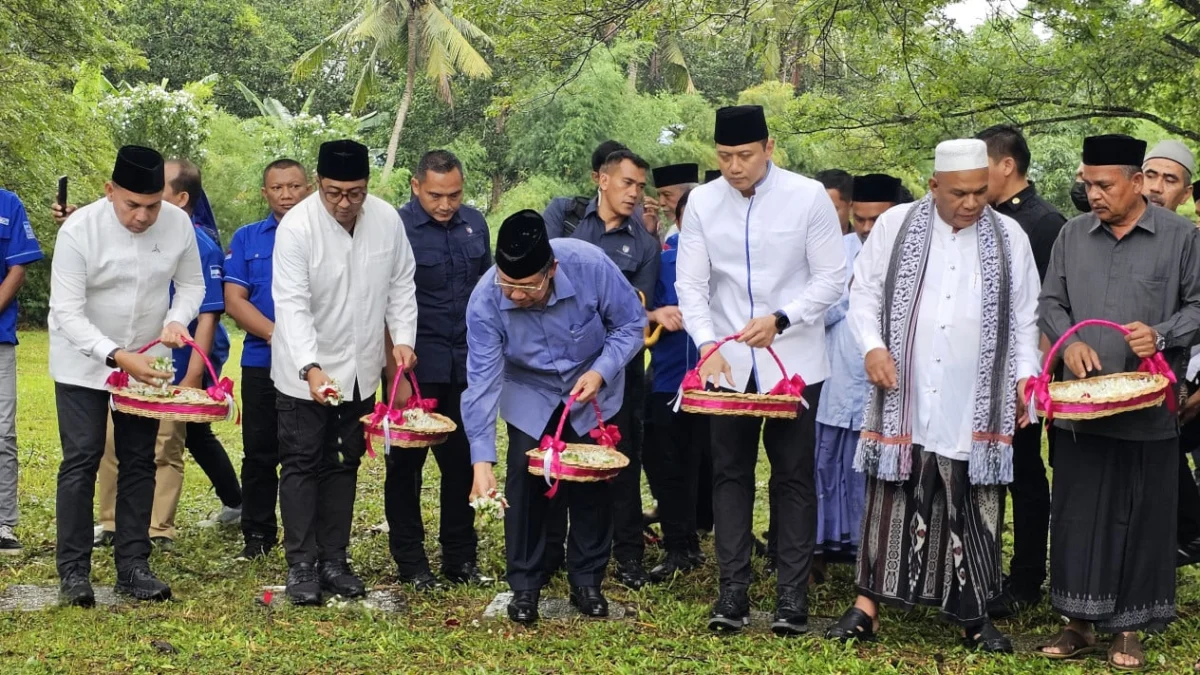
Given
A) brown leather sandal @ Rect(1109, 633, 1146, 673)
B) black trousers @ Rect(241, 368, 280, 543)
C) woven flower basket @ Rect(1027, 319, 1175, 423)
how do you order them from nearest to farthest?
woven flower basket @ Rect(1027, 319, 1175, 423)
brown leather sandal @ Rect(1109, 633, 1146, 673)
black trousers @ Rect(241, 368, 280, 543)

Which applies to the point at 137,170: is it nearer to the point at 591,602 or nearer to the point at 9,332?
the point at 9,332

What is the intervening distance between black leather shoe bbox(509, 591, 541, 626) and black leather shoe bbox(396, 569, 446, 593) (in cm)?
83

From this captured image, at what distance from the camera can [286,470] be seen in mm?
7121

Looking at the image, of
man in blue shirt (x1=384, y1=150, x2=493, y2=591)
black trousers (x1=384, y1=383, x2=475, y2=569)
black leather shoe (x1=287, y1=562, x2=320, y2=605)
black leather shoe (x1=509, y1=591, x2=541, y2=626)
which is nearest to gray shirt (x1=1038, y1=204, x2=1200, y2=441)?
black leather shoe (x1=509, y1=591, x2=541, y2=626)

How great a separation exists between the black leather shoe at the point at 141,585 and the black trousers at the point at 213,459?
150 centimetres

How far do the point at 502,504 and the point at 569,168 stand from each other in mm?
30600

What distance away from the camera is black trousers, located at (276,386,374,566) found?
707 cm

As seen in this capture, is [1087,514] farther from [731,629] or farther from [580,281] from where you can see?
[580,281]

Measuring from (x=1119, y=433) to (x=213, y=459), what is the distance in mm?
5580

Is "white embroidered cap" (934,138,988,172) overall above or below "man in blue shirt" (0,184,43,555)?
above

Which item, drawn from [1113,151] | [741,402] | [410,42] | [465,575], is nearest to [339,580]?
[465,575]

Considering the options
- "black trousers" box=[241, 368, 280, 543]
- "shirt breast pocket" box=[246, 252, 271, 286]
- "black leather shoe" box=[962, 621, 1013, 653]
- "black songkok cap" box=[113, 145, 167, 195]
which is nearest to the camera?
"black leather shoe" box=[962, 621, 1013, 653]

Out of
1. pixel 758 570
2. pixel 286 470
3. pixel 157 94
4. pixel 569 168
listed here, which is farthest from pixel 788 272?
pixel 569 168

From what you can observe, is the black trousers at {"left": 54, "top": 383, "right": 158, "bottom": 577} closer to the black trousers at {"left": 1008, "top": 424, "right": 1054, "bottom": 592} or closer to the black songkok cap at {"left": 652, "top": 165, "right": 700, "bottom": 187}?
the black songkok cap at {"left": 652, "top": 165, "right": 700, "bottom": 187}
